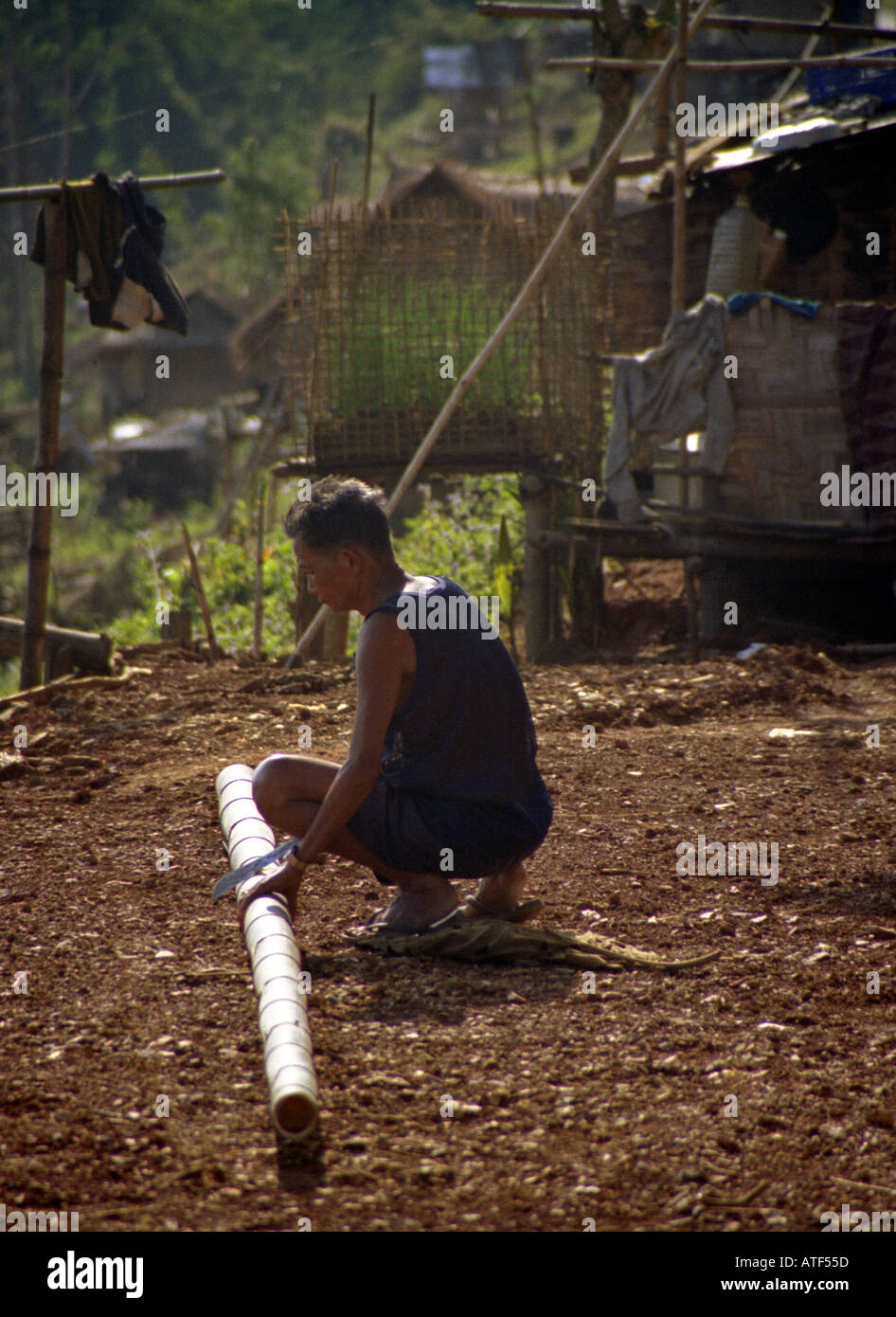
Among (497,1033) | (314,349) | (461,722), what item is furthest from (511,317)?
(497,1033)

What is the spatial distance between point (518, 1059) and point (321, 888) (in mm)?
1345

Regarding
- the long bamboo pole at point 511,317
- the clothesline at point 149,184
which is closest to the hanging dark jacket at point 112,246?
the clothesline at point 149,184

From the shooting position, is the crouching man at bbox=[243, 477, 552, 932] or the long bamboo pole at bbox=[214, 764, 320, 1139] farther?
the crouching man at bbox=[243, 477, 552, 932]

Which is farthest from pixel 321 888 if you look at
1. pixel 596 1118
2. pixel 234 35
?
pixel 234 35

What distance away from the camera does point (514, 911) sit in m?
3.34

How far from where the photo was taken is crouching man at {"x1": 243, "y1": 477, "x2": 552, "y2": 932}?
3.05 meters

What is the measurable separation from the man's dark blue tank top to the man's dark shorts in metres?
0.03

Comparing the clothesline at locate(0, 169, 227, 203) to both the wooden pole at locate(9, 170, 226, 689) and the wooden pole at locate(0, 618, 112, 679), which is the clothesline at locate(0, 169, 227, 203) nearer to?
the wooden pole at locate(9, 170, 226, 689)

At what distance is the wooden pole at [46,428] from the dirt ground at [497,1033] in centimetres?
211

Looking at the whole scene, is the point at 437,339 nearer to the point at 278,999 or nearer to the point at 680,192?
the point at 680,192

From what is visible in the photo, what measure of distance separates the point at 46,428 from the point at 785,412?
4.59 metres

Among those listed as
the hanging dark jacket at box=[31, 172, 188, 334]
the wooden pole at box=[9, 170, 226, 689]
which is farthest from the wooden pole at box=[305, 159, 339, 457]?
the hanging dark jacket at box=[31, 172, 188, 334]

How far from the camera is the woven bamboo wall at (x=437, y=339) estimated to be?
25.9ft

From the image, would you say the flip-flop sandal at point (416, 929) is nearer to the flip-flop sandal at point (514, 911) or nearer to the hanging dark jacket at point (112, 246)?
the flip-flop sandal at point (514, 911)
